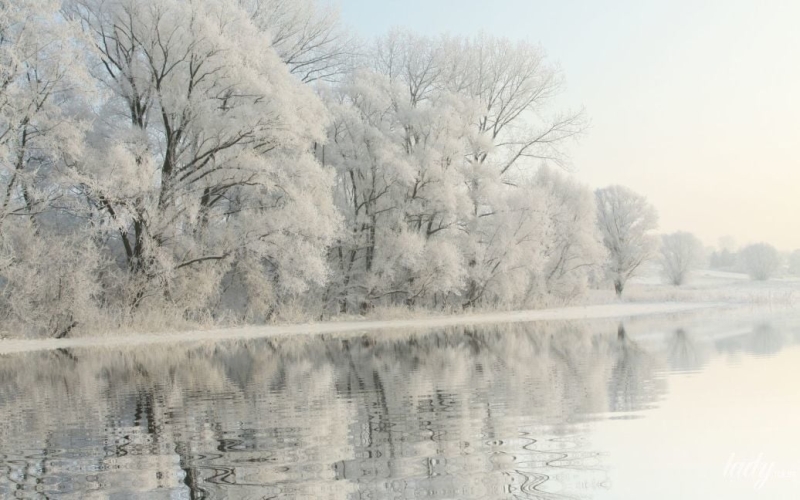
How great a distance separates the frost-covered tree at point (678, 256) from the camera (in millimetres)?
72312

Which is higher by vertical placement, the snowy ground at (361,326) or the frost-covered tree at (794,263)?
the frost-covered tree at (794,263)

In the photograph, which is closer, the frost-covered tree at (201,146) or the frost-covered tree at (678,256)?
the frost-covered tree at (201,146)

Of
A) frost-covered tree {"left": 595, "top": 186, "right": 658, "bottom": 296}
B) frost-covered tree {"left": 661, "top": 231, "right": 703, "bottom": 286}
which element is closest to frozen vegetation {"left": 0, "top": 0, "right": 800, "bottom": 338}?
frost-covered tree {"left": 595, "top": 186, "right": 658, "bottom": 296}

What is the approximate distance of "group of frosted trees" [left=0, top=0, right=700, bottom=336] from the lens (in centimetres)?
2447

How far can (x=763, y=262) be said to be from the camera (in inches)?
3100

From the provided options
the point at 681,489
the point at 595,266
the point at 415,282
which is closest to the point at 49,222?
the point at 415,282

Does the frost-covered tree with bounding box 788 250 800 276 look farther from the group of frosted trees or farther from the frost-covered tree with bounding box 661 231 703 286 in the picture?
the group of frosted trees

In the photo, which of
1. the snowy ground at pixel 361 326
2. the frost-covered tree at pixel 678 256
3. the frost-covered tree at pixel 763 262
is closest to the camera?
the snowy ground at pixel 361 326

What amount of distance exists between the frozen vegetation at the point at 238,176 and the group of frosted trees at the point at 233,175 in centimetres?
8

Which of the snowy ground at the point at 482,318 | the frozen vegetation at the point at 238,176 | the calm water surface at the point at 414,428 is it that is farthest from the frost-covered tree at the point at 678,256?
the calm water surface at the point at 414,428

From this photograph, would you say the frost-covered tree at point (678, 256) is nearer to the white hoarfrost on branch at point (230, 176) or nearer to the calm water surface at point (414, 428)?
the white hoarfrost on branch at point (230, 176)

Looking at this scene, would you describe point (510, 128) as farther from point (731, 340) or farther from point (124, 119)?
point (731, 340)

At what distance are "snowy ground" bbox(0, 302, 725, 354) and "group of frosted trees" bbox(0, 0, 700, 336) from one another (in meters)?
1.21

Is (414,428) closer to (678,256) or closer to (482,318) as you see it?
(482,318)
